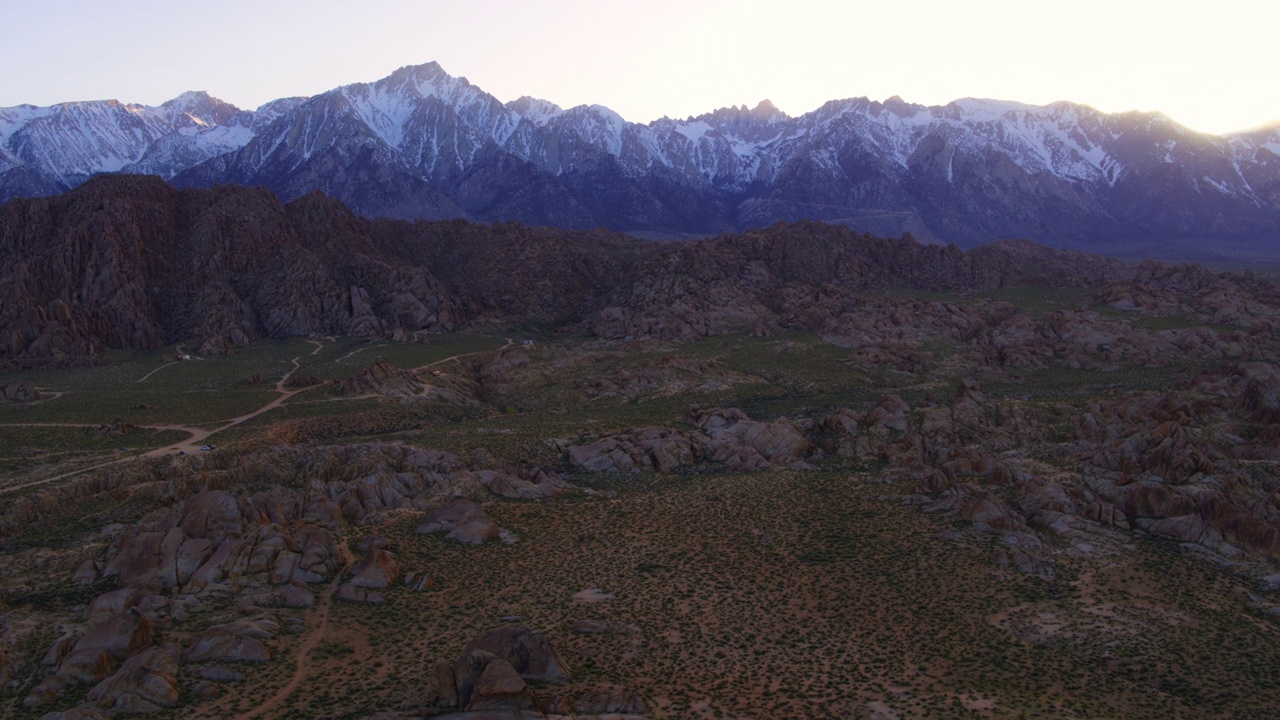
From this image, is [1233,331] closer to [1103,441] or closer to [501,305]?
[1103,441]

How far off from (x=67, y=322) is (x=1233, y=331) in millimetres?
147351

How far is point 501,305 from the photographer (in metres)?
140

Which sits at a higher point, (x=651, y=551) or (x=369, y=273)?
(x=369, y=273)

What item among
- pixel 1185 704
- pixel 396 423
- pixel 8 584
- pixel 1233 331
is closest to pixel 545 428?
pixel 396 423

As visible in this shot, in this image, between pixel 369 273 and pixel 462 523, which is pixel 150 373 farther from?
pixel 462 523

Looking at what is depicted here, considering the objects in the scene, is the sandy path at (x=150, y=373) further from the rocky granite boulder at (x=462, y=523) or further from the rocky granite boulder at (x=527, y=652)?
the rocky granite boulder at (x=527, y=652)

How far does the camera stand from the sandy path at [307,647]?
94.1 ft

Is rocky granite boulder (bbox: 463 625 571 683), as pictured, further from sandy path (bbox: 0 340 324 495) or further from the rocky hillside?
the rocky hillside

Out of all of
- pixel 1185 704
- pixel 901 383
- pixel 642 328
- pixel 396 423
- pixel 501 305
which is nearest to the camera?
pixel 1185 704

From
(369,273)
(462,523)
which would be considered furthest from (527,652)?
(369,273)

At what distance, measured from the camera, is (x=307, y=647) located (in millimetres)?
33344

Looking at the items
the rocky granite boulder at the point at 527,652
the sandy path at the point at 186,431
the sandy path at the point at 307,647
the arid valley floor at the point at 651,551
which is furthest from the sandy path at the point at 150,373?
the rocky granite boulder at the point at 527,652

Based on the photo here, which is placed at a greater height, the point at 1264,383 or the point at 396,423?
the point at 1264,383

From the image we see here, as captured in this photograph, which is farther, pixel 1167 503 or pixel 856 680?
pixel 1167 503
